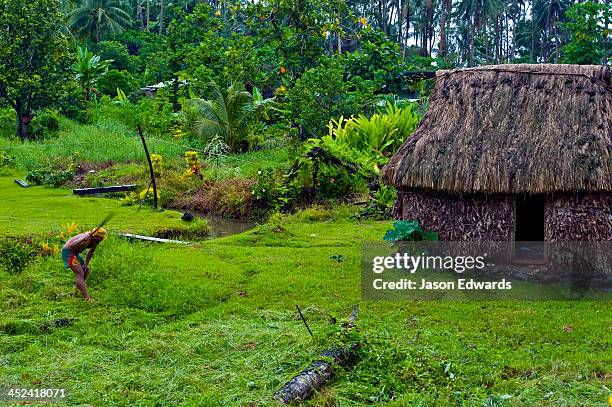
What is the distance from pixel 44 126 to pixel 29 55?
214 centimetres

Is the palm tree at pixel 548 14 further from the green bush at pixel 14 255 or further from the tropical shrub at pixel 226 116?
the green bush at pixel 14 255

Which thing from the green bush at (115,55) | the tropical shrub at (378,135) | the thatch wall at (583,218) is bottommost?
the thatch wall at (583,218)

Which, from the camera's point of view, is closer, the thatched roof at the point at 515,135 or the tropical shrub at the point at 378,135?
the thatched roof at the point at 515,135

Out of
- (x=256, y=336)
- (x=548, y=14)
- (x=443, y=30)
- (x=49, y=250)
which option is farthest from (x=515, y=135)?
(x=548, y=14)

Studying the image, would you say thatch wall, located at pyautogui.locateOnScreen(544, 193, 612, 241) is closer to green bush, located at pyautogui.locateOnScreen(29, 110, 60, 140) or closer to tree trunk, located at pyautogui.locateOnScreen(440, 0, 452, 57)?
green bush, located at pyautogui.locateOnScreen(29, 110, 60, 140)

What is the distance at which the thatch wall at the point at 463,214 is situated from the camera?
1062cm

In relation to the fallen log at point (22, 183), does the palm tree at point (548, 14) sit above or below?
above

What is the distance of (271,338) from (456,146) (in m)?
4.25

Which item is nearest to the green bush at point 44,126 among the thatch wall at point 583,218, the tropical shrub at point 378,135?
the tropical shrub at point 378,135

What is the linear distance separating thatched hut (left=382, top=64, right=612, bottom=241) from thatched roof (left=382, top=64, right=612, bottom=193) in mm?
13

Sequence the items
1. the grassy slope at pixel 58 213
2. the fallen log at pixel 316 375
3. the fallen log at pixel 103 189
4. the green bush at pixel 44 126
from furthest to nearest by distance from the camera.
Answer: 1. the green bush at pixel 44 126
2. the fallen log at pixel 103 189
3. the grassy slope at pixel 58 213
4. the fallen log at pixel 316 375

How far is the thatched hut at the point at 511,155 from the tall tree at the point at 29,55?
1511 centimetres

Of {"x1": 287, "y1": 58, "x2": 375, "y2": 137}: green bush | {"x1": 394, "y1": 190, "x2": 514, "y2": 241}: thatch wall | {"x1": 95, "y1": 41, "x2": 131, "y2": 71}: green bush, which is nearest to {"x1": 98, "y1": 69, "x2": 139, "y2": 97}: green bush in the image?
{"x1": 95, "y1": 41, "x2": 131, "y2": 71}: green bush

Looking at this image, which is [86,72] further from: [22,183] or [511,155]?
[511,155]
